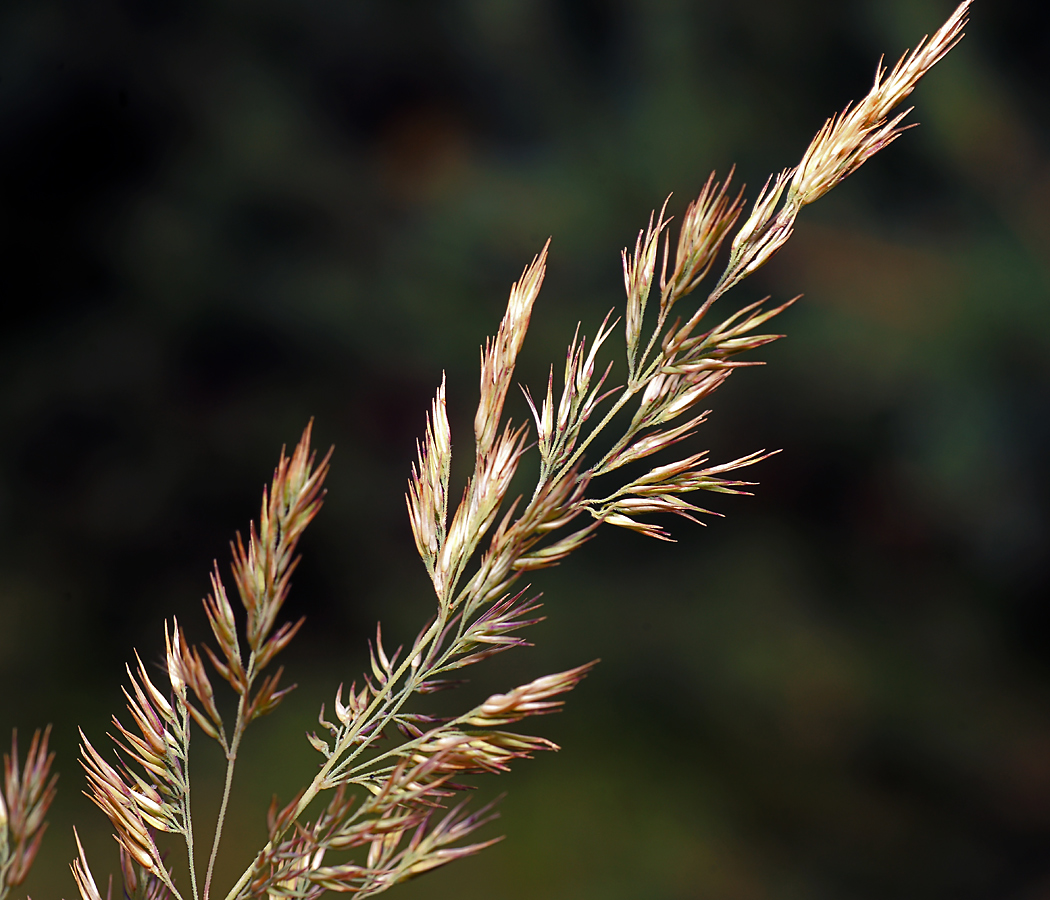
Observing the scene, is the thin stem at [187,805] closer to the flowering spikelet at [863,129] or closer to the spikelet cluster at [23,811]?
the spikelet cluster at [23,811]

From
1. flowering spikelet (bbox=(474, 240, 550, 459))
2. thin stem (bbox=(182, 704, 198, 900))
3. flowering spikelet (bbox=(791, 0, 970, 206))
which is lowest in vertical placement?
thin stem (bbox=(182, 704, 198, 900))

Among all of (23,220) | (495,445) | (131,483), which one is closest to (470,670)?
(131,483)

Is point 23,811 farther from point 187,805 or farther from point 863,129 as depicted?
point 863,129

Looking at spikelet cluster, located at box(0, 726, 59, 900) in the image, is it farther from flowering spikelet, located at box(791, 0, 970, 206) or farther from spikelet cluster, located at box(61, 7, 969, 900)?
flowering spikelet, located at box(791, 0, 970, 206)

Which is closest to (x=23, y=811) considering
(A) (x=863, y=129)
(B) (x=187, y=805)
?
(B) (x=187, y=805)

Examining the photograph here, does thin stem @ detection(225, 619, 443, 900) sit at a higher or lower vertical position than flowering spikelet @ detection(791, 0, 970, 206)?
lower

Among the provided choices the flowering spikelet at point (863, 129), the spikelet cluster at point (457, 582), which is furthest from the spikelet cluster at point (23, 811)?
the flowering spikelet at point (863, 129)

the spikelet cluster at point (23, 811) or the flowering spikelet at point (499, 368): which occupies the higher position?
the flowering spikelet at point (499, 368)

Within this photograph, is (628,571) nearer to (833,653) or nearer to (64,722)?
(833,653)

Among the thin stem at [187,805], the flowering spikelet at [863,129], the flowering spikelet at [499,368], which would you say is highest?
the flowering spikelet at [863,129]

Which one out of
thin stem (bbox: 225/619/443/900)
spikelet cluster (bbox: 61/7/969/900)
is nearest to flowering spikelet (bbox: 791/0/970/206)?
spikelet cluster (bbox: 61/7/969/900)

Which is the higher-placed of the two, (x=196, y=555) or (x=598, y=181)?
(x=598, y=181)
